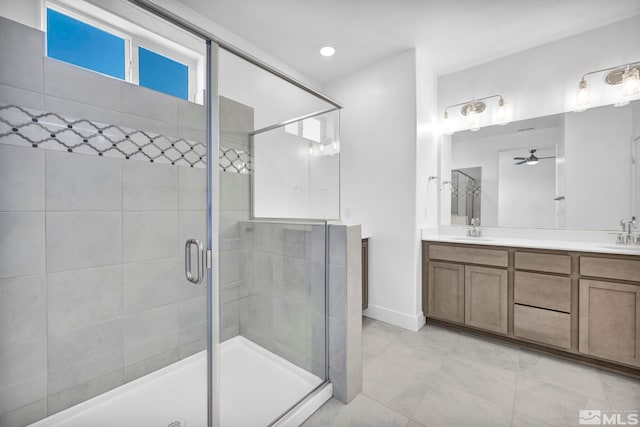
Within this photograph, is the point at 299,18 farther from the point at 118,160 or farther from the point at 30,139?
the point at 30,139

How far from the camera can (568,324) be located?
2014 millimetres

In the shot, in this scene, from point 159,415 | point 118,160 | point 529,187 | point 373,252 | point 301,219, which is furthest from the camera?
point 373,252

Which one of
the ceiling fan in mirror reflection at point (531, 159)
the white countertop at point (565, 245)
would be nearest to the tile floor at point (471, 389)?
the white countertop at point (565, 245)

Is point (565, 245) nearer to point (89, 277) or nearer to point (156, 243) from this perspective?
point (156, 243)

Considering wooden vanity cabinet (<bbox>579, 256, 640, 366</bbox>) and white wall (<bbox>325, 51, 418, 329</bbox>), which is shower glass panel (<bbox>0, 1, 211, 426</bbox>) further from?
wooden vanity cabinet (<bbox>579, 256, 640, 366</bbox>)

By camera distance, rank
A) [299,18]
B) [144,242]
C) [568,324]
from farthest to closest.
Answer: [299,18], [568,324], [144,242]

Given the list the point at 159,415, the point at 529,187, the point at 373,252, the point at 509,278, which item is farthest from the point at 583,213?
the point at 159,415

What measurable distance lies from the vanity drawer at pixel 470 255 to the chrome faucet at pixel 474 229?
1.44 ft

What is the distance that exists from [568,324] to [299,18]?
3093 mm

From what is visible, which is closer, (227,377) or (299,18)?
(227,377)

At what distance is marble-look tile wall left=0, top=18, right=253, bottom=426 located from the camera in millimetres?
1312

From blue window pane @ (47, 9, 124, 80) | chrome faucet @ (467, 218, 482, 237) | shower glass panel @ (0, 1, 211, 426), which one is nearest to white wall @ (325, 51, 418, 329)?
chrome faucet @ (467, 218, 482, 237)

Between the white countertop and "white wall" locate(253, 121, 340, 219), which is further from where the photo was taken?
the white countertop

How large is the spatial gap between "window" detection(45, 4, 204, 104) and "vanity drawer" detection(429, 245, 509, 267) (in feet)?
7.58
